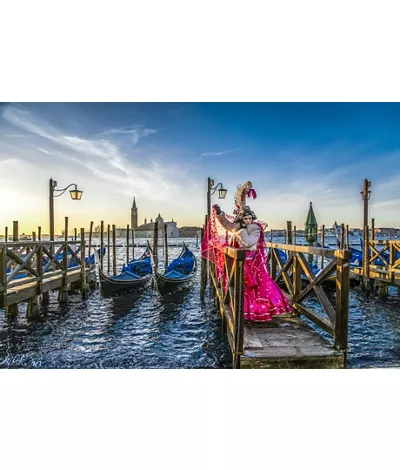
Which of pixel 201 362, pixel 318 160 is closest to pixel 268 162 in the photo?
pixel 318 160

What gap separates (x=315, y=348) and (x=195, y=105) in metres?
2.27

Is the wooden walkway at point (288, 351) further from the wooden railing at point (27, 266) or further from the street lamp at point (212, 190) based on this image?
the street lamp at point (212, 190)

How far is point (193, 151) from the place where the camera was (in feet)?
14.1

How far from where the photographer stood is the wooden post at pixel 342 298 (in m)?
1.69

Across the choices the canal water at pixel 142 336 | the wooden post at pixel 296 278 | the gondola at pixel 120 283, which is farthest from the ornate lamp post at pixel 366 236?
the gondola at pixel 120 283

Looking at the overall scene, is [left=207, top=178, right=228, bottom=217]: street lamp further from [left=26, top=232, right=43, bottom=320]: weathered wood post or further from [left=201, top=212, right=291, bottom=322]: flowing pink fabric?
[left=201, top=212, right=291, bottom=322]: flowing pink fabric

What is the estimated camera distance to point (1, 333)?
3656 millimetres

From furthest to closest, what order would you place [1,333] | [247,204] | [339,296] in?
[1,333]
[247,204]
[339,296]

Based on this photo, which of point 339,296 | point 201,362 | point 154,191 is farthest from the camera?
point 154,191

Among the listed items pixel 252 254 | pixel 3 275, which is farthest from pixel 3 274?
pixel 252 254

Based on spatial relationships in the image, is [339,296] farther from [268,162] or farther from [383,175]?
[383,175]

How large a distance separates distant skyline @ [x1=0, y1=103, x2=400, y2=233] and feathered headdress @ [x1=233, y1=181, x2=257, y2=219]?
5.7 inches

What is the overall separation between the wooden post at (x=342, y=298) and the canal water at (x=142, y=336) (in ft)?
4.24

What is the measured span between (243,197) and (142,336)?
2.18 meters
